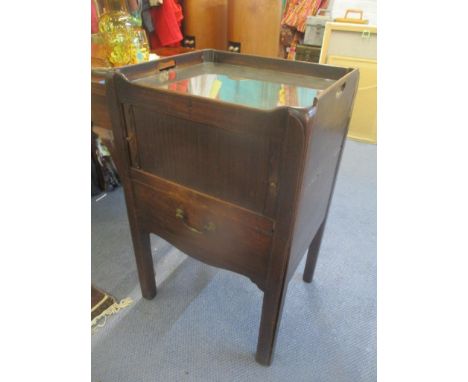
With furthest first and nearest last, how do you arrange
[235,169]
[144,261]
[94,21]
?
[94,21] → [144,261] → [235,169]

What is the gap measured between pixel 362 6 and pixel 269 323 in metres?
2.65

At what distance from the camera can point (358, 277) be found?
128 centimetres

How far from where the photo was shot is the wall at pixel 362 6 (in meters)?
2.48

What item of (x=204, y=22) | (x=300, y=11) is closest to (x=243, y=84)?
(x=204, y=22)

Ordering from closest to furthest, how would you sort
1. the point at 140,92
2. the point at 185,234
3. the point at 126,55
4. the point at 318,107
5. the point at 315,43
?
the point at 318,107 < the point at 140,92 < the point at 185,234 < the point at 126,55 < the point at 315,43

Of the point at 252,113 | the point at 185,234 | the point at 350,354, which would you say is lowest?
the point at 350,354

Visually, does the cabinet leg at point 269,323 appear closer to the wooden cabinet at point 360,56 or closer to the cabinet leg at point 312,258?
the cabinet leg at point 312,258

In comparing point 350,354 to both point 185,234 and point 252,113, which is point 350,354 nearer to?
point 185,234

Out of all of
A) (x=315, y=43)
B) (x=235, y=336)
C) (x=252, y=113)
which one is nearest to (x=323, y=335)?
(x=235, y=336)

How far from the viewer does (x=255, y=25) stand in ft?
6.59

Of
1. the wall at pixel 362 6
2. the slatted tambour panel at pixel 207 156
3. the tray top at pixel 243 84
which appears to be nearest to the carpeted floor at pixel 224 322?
the slatted tambour panel at pixel 207 156

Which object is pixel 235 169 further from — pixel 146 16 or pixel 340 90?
pixel 146 16
